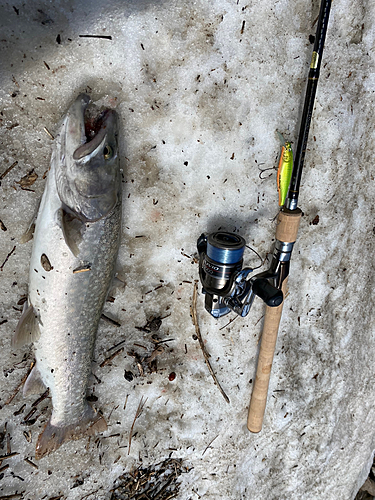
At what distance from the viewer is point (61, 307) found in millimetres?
1737

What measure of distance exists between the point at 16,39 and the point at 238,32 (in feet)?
4.04

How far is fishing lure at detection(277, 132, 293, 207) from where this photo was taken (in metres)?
1.89

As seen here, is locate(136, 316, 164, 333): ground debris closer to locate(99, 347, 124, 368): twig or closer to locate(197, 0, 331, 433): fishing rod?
locate(99, 347, 124, 368): twig

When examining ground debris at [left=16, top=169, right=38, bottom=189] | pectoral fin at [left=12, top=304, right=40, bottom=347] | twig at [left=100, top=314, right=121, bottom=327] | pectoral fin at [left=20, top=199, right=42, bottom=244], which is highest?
ground debris at [left=16, top=169, right=38, bottom=189]

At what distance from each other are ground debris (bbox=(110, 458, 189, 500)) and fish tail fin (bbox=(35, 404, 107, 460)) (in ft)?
1.97

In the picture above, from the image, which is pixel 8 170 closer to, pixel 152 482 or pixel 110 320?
pixel 110 320

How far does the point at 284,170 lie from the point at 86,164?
1174 mm

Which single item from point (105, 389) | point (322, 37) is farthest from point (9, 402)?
point (322, 37)

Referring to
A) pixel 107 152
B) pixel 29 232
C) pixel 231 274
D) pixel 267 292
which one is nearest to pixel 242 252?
pixel 231 274

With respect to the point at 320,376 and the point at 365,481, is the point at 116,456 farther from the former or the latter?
the point at 365,481

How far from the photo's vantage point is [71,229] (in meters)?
1.59

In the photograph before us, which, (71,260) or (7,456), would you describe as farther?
A: (7,456)

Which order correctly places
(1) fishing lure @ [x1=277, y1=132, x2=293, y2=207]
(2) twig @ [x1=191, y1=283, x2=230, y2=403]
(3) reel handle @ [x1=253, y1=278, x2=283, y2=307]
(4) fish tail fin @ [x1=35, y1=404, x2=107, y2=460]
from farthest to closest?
(2) twig @ [x1=191, y1=283, x2=230, y2=403], (4) fish tail fin @ [x1=35, y1=404, x2=107, y2=460], (1) fishing lure @ [x1=277, y1=132, x2=293, y2=207], (3) reel handle @ [x1=253, y1=278, x2=283, y2=307]

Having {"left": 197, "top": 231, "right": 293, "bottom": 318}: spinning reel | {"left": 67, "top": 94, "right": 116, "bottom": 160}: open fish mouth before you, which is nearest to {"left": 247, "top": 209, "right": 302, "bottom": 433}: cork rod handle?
{"left": 197, "top": 231, "right": 293, "bottom": 318}: spinning reel
